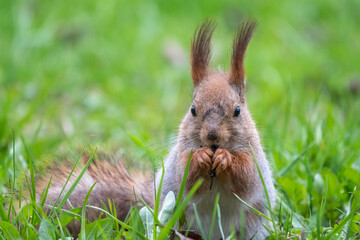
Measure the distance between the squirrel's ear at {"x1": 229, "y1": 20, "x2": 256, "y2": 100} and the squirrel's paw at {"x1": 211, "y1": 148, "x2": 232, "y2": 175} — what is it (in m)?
0.36

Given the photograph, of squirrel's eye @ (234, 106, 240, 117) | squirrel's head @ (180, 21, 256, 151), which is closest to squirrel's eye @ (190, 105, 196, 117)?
squirrel's head @ (180, 21, 256, 151)

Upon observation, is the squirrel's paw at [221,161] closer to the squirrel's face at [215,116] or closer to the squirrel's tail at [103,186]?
the squirrel's face at [215,116]

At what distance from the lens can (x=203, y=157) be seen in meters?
1.78

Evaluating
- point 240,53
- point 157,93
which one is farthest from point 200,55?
point 157,93

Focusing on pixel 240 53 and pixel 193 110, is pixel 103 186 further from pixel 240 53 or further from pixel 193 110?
pixel 240 53

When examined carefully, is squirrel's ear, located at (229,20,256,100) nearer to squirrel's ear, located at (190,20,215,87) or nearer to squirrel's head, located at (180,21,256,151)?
squirrel's head, located at (180,21,256,151)

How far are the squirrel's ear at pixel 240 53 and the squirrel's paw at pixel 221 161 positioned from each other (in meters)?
0.36

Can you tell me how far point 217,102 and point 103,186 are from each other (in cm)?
55

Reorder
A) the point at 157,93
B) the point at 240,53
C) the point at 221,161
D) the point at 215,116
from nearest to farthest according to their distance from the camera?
the point at 221,161 < the point at 215,116 < the point at 240,53 < the point at 157,93

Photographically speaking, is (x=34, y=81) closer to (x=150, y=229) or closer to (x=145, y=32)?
(x=145, y=32)

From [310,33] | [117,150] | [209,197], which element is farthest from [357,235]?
[310,33]

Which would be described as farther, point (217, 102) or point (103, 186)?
point (103, 186)

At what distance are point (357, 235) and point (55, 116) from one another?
2.14 meters

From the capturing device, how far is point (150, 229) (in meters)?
1.61
